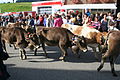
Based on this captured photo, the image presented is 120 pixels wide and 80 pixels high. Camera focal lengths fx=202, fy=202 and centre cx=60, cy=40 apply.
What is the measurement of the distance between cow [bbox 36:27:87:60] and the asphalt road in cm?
58

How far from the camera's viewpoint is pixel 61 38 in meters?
7.88

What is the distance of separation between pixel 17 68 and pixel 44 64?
3.32 ft

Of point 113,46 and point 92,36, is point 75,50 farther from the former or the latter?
point 113,46

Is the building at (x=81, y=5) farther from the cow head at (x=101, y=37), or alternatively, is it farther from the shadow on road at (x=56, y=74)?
the shadow on road at (x=56, y=74)

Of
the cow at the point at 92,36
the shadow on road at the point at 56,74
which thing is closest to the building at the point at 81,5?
the cow at the point at 92,36

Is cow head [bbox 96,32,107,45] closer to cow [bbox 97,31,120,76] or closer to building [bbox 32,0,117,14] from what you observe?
cow [bbox 97,31,120,76]

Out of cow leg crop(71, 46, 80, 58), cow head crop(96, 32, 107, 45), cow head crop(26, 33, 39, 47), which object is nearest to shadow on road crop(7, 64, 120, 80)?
cow head crop(96, 32, 107, 45)

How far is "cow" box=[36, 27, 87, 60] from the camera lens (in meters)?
7.65

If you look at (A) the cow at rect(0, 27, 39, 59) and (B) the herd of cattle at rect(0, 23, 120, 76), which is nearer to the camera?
(B) the herd of cattle at rect(0, 23, 120, 76)

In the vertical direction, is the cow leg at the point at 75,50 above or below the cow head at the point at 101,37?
below

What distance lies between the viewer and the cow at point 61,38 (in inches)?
301

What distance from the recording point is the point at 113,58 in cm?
629

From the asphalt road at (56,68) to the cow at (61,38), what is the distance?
58cm

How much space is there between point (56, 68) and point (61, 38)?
135 cm
